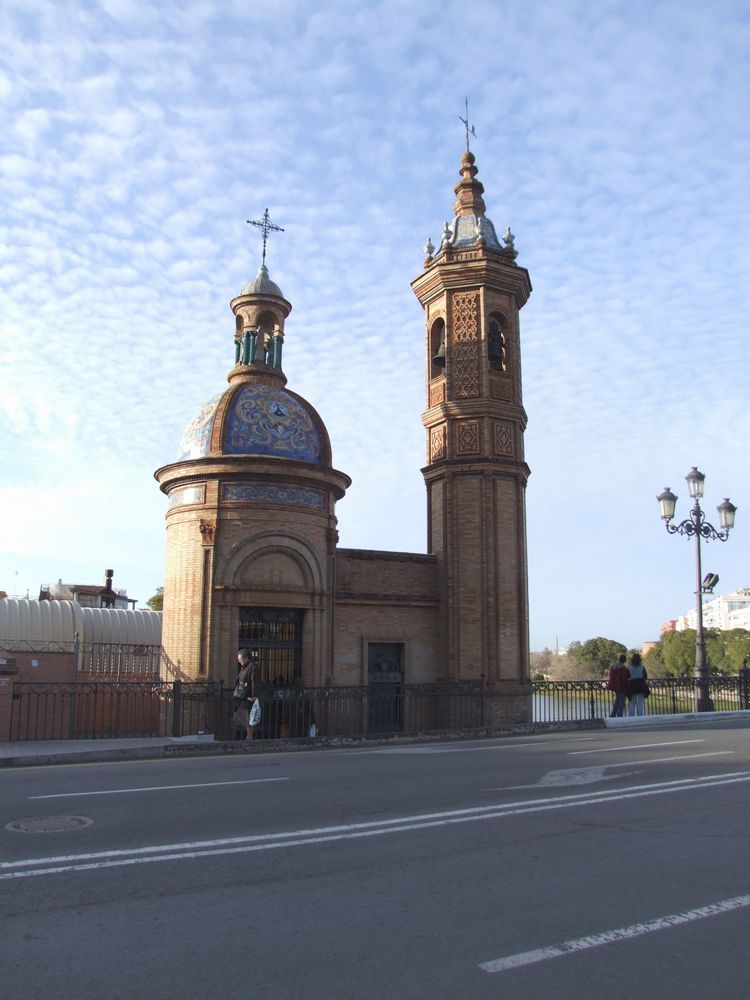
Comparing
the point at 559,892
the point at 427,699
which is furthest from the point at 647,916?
the point at 427,699

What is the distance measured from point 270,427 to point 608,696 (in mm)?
12008

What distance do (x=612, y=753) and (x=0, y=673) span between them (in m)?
10.1

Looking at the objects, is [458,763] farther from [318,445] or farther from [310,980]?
[318,445]

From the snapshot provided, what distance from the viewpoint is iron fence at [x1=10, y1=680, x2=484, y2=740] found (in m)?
17.2

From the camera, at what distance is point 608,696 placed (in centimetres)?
2423

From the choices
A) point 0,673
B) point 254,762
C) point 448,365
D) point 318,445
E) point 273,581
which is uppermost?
point 448,365

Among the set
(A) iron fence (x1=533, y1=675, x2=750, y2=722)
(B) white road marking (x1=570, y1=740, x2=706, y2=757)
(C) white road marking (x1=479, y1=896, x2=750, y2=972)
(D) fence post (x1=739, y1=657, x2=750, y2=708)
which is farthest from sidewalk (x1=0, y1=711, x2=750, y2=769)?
(C) white road marking (x1=479, y1=896, x2=750, y2=972)

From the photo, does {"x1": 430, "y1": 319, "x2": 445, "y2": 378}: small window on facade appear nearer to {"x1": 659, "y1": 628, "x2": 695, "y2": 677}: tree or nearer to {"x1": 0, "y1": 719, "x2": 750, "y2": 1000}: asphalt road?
{"x1": 0, "y1": 719, "x2": 750, "y2": 1000}: asphalt road

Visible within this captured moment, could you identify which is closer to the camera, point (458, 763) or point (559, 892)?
point (559, 892)

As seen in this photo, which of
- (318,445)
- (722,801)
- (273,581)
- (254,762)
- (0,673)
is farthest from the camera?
(318,445)

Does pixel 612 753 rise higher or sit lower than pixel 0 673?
lower

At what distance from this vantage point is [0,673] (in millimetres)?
14781

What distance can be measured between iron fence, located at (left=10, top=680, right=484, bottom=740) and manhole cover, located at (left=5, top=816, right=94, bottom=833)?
26.8 ft

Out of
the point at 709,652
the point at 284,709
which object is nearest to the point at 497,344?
the point at 284,709
